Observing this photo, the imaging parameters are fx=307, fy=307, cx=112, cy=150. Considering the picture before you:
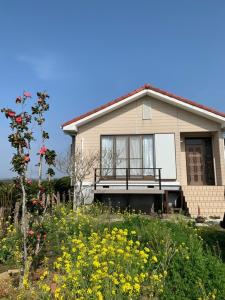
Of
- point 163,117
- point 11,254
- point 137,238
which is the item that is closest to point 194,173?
point 163,117

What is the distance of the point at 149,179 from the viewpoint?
1528cm

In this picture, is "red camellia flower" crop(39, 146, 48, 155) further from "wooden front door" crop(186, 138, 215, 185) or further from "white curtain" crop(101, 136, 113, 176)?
"wooden front door" crop(186, 138, 215, 185)

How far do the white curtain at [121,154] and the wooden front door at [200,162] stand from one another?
3467 millimetres

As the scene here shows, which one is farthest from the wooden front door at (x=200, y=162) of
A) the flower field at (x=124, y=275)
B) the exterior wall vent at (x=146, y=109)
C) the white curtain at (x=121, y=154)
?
the flower field at (x=124, y=275)

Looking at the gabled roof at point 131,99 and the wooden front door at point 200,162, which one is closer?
the gabled roof at point 131,99

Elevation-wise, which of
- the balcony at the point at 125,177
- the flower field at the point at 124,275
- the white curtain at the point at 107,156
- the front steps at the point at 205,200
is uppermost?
the white curtain at the point at 107,156

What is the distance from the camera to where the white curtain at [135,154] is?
51.3 feet

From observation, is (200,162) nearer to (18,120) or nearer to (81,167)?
(81,167)

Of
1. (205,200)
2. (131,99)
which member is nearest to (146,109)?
(131,99)

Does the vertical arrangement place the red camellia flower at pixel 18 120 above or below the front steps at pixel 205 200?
above

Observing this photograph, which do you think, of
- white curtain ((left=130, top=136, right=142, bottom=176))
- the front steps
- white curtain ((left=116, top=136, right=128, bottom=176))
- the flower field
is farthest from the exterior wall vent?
the flower field

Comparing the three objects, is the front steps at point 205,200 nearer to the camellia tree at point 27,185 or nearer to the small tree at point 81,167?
the small tree at point 81,167

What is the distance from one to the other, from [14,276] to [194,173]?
1274 centimetres

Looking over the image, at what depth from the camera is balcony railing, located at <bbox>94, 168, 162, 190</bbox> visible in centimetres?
1531
